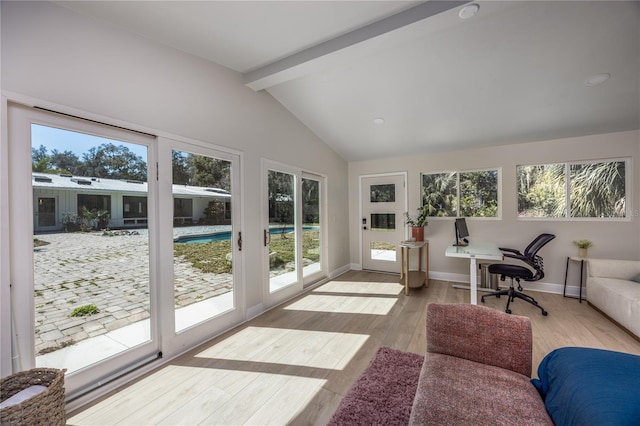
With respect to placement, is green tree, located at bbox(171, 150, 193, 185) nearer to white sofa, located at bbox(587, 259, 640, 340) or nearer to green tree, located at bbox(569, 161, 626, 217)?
white sofa, located at bbox(587, 259, 640, 340)

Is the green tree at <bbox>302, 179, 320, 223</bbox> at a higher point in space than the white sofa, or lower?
higher

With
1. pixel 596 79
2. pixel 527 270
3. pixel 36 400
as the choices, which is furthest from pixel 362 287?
pixel 596 79

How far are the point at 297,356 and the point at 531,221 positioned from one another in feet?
13.2

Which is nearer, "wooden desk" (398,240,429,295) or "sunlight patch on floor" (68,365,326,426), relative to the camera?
"sunlight patch on floor" (68,365,326,426)

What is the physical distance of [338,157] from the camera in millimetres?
4977

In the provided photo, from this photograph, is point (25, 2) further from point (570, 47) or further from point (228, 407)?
point (570, 47)

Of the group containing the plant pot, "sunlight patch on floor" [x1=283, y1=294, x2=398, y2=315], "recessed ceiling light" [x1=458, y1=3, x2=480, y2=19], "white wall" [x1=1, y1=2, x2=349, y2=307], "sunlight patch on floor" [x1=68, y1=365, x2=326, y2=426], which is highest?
"recessed ceiling light" [x1=458, y1=3, x2=480, y2=19]

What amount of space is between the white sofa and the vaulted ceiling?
1843mm

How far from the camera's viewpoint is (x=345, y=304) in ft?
11.2

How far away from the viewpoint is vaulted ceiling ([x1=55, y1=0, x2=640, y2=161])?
1.88 metres

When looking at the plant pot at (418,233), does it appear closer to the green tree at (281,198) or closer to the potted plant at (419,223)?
the potted plant at (419,223)

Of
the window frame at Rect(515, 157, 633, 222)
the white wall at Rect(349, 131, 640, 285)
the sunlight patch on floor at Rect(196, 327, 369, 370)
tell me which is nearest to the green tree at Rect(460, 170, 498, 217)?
the white wall at Rect(349, 131, 640, 285)

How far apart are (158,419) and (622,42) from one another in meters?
4.60

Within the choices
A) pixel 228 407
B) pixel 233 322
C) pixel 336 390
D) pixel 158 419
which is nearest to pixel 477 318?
pixel 336 390
